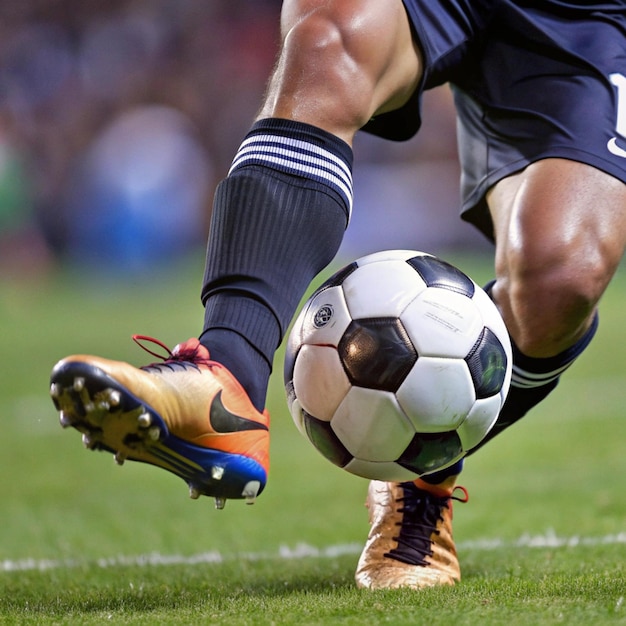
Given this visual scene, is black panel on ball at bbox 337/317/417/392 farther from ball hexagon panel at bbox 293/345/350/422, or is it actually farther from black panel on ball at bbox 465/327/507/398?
black panel on ball at bbox 465/327/507/398

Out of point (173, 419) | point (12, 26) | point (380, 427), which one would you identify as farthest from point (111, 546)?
point (12, 26)

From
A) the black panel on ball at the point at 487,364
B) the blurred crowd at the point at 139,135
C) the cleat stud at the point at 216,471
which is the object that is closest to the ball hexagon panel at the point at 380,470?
the black panel on ball at the point at 487,364

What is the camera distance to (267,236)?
2004 millimetres

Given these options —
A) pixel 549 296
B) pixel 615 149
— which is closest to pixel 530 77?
pixel 615 149

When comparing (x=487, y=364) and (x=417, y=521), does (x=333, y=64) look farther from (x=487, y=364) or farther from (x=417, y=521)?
(x=417, y=521)

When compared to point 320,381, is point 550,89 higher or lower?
higher

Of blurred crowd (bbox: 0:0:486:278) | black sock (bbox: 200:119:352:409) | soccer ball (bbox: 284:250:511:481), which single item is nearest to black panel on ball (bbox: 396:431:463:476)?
soccer ball (bbox: 284:250:511:481)

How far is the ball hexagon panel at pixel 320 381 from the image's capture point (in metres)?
2.19

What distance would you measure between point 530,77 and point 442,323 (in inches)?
32.4

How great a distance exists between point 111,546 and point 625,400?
421cm

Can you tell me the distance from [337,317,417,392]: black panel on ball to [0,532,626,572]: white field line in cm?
102

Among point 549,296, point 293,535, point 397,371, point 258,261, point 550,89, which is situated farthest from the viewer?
point 293,535

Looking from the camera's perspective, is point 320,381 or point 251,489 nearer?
point 251,489

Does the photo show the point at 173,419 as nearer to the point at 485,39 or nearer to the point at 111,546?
the point at 485,39
